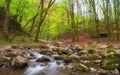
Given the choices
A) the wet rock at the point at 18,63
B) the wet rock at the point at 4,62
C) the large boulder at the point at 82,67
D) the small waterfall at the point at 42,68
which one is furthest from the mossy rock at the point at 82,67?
the wet rock at the point at 4,62

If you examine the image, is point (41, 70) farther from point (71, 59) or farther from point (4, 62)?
point (71, 59)

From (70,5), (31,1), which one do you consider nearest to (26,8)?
(31,1)

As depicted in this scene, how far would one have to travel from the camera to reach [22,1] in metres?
29.3

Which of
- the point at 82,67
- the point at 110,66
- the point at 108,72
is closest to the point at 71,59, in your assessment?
the point at 82,67

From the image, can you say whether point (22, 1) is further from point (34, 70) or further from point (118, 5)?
point (34, 70)

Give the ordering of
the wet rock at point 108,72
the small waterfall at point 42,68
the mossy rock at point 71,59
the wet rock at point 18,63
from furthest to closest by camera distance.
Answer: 1. the mossy rock at point 71,59
2. the wet rock at point 18,63
3. the small waterfall at point 42,68
4. the wet rock at point 108,72

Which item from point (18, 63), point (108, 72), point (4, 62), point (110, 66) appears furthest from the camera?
point (4, 62)

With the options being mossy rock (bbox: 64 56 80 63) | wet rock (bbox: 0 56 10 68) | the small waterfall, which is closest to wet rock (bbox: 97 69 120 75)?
the small waterfall

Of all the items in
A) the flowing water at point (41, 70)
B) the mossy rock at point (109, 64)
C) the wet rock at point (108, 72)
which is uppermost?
the mossy rock at point (109, 64)

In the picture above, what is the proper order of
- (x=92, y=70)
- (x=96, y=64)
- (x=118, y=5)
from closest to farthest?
(x=92, y=70), (x=96, y=64), (x=118, y=5)

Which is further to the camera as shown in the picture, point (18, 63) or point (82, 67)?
point (18, 63)

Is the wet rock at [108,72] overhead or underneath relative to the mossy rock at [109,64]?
underneath

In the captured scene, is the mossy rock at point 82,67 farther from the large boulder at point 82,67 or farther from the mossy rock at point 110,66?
the mossy rock at point 110,66

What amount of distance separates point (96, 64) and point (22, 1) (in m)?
19.5
